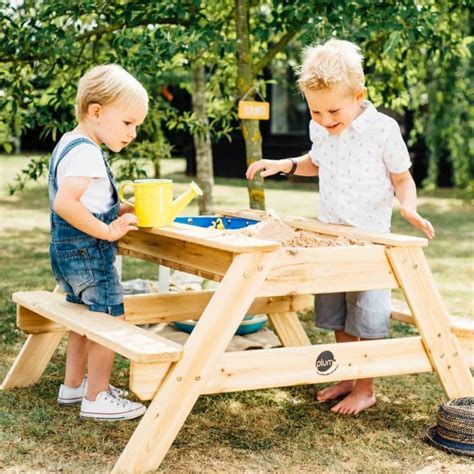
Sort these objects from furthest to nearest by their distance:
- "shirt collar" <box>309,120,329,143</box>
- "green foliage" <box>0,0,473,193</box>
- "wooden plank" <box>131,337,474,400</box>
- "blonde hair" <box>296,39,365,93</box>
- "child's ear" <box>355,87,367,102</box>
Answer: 1. "green foliage" <box>0,0,473,193</box>
2. "shirt collar" <box>309,120,329,143</box>
3. "child's ear" <box>355,87,367,102</box>
4. "blonde hair" <box>296,39,365,93</box>
5. "wooden plank" <box>131,337,474,400</box>

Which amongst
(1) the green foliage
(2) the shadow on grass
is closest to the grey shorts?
(1) the green foliage

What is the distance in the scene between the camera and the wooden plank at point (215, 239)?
2875mm

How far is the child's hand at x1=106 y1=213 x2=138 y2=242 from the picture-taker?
3.19m

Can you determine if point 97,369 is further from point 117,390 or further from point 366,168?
point 366,168

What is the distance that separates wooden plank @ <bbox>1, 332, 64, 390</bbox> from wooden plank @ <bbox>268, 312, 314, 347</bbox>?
1066mm

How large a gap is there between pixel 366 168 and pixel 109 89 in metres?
1.10

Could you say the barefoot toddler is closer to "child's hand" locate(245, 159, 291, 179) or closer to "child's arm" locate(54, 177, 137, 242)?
"child's hand" locate(245, 159, 291, 179)

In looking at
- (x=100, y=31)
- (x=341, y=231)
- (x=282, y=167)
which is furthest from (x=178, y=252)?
(x=100, y=31)

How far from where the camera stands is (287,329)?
4.30 m

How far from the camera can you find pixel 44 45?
4863mm

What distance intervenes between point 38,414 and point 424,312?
1.56 m

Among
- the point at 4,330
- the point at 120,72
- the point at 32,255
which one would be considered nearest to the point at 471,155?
the point at 32,255

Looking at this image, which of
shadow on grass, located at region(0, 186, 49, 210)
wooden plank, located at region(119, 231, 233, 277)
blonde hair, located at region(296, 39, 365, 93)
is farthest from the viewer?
shadow on grass, located at region(0, 186, 49, 210)

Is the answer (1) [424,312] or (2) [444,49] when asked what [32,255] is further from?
(1) [424,312]
